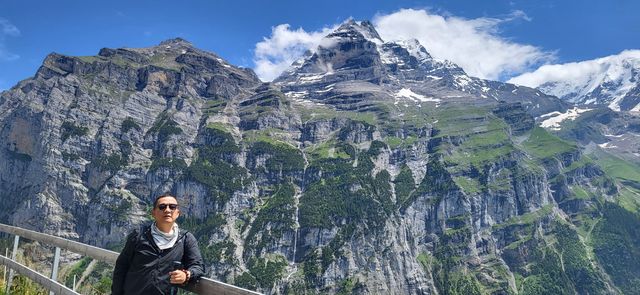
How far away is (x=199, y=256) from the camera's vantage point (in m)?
7.56

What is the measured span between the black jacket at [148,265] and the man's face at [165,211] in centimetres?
25

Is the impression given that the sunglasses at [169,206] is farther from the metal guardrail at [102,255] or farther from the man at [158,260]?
the metal guardrail at [102,255]

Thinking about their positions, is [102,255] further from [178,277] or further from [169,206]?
[178,277]

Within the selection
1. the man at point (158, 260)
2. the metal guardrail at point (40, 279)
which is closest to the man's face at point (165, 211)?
the man at point (158, 260)

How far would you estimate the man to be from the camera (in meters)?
7.25

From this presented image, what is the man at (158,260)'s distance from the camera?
7.25 metres

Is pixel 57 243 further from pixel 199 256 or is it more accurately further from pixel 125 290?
pixel 199 256

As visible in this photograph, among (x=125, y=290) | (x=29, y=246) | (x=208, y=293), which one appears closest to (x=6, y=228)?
(x=29, y=246)

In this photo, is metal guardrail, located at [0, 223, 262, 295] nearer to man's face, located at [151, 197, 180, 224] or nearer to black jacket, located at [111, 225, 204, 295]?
black jacket, located at [111, 225, 204, 295]

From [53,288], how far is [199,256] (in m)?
5.44

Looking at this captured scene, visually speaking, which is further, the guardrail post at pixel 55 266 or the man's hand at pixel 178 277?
the guardrail post at pixel 55 266

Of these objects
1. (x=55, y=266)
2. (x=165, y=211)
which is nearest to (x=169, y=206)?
(x=165, y=211)

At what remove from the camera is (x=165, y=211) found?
7652 millimetres

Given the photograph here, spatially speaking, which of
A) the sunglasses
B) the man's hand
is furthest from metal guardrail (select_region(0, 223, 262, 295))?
the sunglasses
